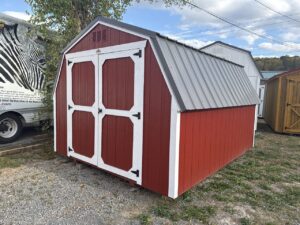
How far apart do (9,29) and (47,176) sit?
3.79 metres

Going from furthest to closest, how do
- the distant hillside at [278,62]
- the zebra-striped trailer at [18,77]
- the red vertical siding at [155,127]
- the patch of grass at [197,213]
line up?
the distant hillside at [278,62] → the zebra-striped trailer at [18,77] → the red vertical siding at [155,127] → the patch of grass at [197,213]

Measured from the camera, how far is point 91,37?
400cm

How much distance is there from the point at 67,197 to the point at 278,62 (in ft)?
126

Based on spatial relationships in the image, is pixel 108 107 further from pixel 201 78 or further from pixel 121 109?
pixel 201 78

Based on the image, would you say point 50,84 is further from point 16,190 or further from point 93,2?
point 16,190

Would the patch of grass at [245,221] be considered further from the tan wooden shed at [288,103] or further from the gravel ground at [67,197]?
the tan wooden shed at [288,103]

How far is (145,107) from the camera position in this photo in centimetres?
325

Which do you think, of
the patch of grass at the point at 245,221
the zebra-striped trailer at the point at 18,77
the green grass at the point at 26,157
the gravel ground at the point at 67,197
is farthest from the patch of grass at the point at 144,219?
the zebra-striped trailer at the point at 18,77

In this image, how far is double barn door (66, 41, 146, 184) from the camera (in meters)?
3.38

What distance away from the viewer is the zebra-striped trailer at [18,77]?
539 centimetres

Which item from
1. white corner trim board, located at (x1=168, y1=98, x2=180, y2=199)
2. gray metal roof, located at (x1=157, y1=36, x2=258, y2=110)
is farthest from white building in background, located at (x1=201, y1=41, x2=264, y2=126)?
white corner trim board, located at (x1=168, y1=98, x2=180, y2=199)

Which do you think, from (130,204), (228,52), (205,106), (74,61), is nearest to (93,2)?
(74,61)

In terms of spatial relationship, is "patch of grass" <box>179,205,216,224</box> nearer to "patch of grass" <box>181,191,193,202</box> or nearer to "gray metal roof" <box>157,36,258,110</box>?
"patch of grass" <box>181,191,193,202</box>

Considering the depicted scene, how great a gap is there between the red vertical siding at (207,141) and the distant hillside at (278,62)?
32.2 meters
